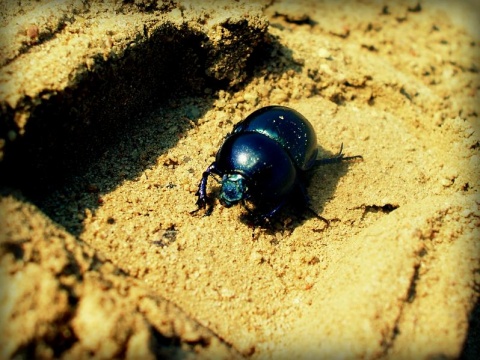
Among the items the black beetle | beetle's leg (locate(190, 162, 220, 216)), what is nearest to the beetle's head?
the black beetle

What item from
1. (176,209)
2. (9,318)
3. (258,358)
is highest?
(9,318)

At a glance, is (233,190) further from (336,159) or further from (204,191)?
(336,159)

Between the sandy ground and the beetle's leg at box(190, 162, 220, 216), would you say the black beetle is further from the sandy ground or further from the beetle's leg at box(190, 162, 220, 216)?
the sandy ground

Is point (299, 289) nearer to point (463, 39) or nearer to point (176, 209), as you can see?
point (176, 209)

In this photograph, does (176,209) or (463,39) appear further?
(463,39)

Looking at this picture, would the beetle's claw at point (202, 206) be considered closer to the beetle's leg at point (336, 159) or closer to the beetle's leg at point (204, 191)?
the beetle's leg at point (204, 191)

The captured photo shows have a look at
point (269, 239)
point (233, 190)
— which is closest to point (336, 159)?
point (269, 239)

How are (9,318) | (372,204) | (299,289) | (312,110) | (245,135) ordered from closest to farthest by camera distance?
1. (9,318)
2. (299,289)
3. (245,135)
4. (372,204)
5. (312,110)

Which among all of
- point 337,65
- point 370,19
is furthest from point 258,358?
point 370,19
